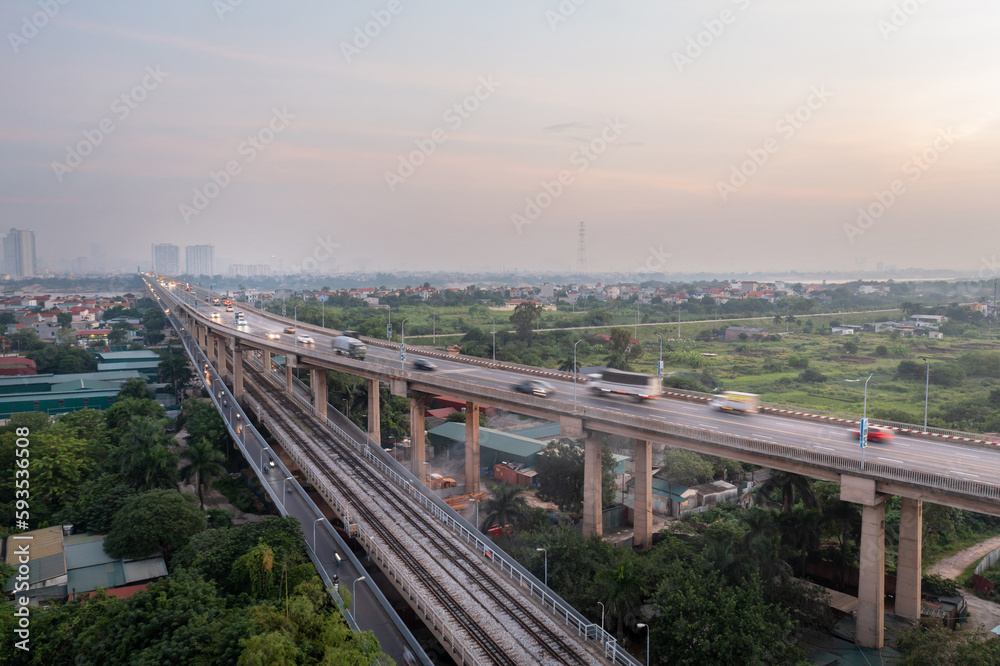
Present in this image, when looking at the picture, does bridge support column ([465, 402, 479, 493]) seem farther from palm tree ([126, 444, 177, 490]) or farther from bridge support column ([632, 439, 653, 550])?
palm tree ([126, 444, 177, 490])

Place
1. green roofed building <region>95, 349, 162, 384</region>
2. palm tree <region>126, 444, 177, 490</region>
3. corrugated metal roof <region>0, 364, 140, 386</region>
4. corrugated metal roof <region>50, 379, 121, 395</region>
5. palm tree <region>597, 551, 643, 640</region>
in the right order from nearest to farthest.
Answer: palm tree <region>597, 551, 643, 640</region>, palm tree <region>126, 444, 177, 490</region>, corrugated metal roof <region>0, 364, 140, 386</region>, corrugated metal roof <region>50, 379, 121, 395</region>, green roofed building <region>95, 349, 162, 384</region>

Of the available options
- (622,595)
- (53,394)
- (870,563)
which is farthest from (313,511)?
(53,394)

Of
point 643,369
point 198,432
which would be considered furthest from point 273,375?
point 643,369

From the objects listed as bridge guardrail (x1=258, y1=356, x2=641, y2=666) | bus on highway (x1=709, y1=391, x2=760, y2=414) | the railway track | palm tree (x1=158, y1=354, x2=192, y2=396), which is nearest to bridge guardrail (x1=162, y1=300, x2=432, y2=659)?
the railway track

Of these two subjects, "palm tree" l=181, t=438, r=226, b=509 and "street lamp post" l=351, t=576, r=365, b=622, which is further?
"palm tree" l=181, t=438, r=226, b=509

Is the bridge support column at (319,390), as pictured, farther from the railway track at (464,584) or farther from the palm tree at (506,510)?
the palm tree at (506,510)

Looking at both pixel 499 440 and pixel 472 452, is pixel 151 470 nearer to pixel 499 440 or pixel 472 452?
pixel 472 452

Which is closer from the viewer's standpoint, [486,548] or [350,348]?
[486,548]

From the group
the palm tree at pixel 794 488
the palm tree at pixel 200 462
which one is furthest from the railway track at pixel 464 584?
the palm tree at pixel 794 488
